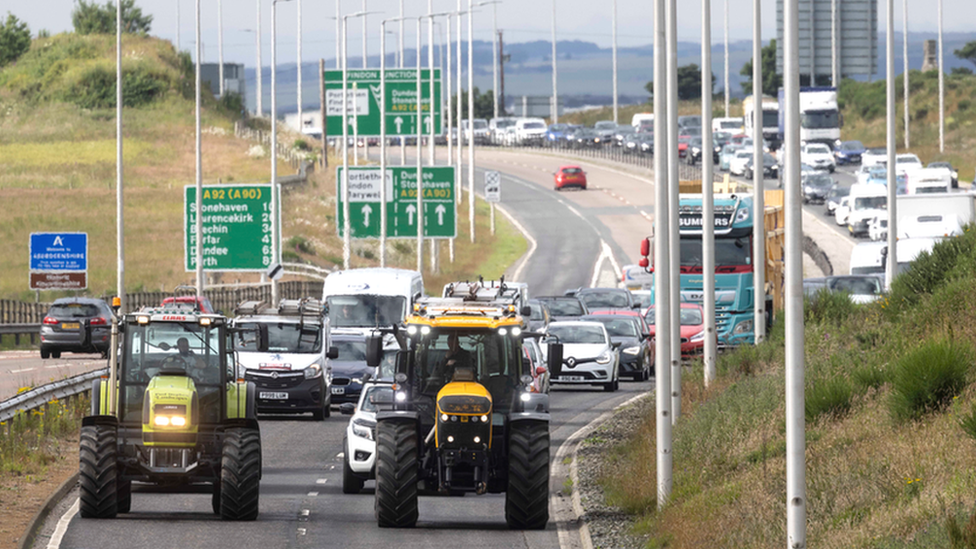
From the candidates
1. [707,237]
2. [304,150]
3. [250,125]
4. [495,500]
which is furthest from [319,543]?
[250,125]

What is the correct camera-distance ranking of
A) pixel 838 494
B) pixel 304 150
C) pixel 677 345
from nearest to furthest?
pixel 838 494 < pixel 677 345 < pixel 304 150

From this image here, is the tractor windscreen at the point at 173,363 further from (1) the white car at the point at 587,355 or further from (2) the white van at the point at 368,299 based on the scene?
(2) the white van at the point at 368,299

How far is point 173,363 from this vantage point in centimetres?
1684

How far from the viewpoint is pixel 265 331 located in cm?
1759

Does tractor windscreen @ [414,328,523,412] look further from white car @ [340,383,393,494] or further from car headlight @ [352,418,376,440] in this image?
car headlight @ [352,418,376,440]

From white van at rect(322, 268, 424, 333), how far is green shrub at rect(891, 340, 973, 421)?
18706mm

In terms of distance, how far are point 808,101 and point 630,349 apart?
57028 millimetres

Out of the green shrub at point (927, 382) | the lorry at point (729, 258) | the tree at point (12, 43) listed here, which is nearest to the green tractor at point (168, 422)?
the green shrub at point (927, 382)

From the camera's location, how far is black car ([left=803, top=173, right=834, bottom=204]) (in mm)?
80188

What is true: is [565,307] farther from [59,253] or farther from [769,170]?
[769,170]

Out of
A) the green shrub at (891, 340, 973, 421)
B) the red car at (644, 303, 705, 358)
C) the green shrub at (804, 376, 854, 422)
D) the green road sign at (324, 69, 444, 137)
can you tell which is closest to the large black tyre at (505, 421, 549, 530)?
the green shrub at (804, 376, 854, 422)

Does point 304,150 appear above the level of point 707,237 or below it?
above

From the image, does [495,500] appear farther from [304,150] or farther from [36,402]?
[304,150]

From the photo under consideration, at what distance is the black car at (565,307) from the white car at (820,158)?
48606 millimetres
